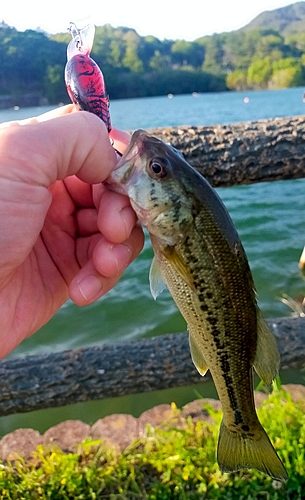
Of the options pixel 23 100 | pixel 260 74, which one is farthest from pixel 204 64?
pixel 23 100

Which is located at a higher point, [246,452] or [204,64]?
[204,64]

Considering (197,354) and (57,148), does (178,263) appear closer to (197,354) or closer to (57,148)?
(197,354)

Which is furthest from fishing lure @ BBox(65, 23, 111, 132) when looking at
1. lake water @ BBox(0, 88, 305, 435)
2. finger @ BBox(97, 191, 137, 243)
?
lake water @ BBox(0, 88, 305, 435)

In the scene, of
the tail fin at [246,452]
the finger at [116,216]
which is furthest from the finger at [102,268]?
the tail fin at [246,452]

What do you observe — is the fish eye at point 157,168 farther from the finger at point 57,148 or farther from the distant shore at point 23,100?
the distant shore at point 23,100

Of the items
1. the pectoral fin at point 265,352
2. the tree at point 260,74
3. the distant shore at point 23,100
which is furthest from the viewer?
the tree at point 260,74

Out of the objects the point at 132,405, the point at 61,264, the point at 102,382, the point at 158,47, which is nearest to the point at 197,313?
the point at 61,264
